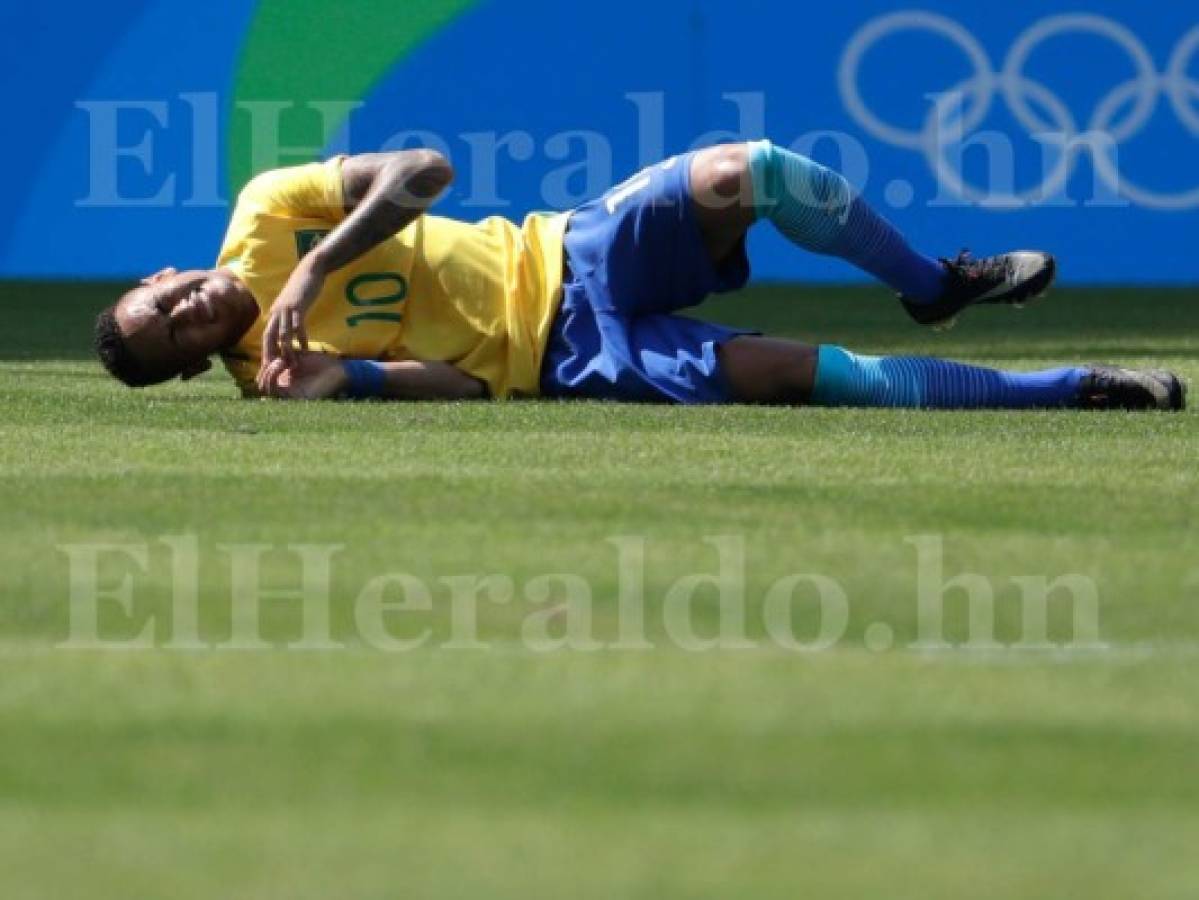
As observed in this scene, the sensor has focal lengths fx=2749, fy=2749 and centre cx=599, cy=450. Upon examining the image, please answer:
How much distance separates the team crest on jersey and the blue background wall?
18.8ft

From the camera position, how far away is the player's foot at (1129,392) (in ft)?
20.6

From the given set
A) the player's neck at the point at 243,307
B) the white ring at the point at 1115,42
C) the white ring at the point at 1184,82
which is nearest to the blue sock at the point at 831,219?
the player's neck at the point at 243,307

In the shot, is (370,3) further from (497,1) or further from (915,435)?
(915,435)

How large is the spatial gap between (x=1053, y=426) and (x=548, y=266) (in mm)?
1318

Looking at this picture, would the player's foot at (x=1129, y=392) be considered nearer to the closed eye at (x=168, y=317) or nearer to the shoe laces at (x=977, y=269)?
the shoe laces at (x=977, y=269)

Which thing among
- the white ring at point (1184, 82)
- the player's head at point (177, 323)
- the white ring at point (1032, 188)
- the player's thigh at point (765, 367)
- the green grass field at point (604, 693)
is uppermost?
the white ring at point (1184, 82)

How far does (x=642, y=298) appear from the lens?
642 centimetres

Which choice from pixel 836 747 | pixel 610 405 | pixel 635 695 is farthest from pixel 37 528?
pixel 610 405

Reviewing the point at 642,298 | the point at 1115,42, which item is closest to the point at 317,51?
the point at 1115,42

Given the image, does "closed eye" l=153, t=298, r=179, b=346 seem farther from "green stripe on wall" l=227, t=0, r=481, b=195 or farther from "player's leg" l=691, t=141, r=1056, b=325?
"green stripe on wall" l=227, t=0, r=481, b=195

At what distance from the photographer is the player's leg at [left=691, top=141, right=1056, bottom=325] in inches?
245

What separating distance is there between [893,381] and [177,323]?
1.67 metres

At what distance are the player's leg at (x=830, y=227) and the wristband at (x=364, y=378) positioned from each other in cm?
83

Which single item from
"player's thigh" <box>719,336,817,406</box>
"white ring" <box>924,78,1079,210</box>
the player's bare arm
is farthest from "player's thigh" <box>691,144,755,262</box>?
"white ring" <box>924,78,1079,210</box>
